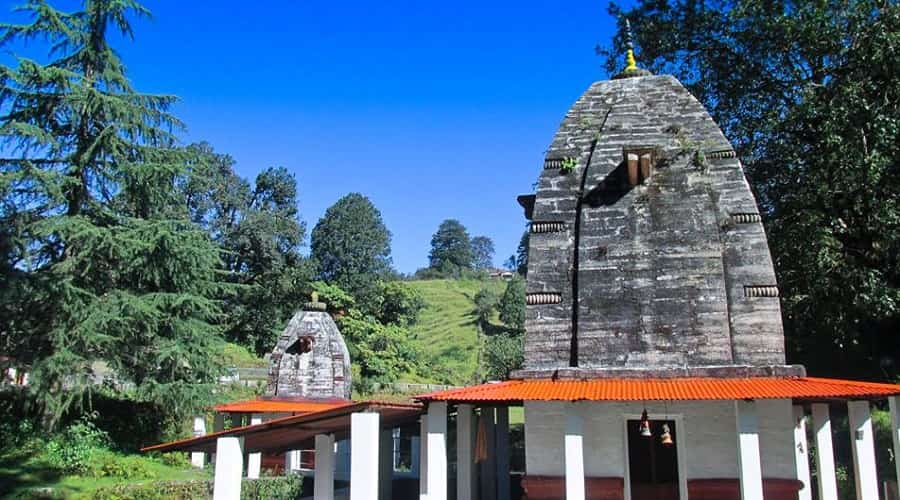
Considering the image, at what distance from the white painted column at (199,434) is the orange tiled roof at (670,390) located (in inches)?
700

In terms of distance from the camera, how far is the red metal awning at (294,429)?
1047cm

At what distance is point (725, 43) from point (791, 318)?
8.72 metres

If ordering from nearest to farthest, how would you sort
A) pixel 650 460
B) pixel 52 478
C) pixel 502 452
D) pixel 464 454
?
pixel 650 460 → pixel 464 454 → pixel 502 452 → pixel 52 478

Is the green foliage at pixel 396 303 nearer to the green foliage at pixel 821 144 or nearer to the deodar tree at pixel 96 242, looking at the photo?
the deodar tree at pixel 96 242

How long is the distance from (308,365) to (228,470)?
49.7 feet

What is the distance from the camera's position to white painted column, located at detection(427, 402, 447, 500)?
10.4 metres

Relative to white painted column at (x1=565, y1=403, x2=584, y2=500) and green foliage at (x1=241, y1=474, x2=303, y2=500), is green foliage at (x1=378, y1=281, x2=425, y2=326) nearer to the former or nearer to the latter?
green foliage at (x1=241, y1=474, x2=303, y2=500)

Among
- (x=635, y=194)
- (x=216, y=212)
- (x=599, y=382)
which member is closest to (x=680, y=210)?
(x=635, y=194)

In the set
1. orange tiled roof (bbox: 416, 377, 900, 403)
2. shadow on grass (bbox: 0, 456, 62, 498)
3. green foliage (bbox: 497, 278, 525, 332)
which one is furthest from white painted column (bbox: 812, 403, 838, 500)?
green foliage (bbox: 497, 278, 525, 332)

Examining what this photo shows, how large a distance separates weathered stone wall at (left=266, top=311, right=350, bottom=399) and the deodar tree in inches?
103

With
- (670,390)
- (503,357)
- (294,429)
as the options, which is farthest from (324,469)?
(503,357)

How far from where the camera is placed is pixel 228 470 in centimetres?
1079

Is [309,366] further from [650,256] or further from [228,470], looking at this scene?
[650,256]

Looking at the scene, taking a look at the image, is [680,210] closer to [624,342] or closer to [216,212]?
[624,342]
